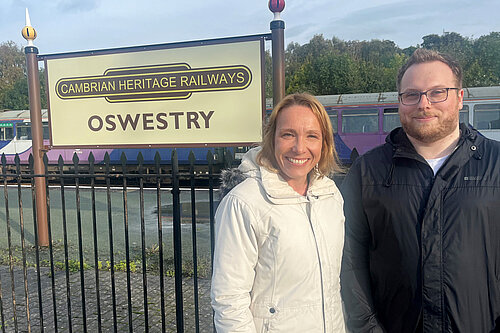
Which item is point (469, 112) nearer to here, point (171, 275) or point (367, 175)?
point (171, 275)

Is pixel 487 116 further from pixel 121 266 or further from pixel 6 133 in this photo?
pixel 6 133

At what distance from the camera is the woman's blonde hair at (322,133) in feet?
5.51

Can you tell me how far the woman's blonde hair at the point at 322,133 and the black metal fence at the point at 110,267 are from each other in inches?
36.6

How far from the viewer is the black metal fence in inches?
113

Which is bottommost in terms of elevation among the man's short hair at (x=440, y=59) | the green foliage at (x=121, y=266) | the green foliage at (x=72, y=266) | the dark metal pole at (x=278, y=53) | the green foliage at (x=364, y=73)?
the green foliage at (x=121, y=266)

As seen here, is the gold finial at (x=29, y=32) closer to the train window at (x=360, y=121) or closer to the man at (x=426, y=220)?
the man at (x=426, y=220)

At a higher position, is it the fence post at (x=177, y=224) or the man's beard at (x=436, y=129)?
the man's beard at (x=436, y=129)

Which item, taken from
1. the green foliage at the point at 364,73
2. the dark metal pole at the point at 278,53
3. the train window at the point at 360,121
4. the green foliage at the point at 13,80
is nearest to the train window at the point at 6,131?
the green foliage at the point at 13,80

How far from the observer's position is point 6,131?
18609 mm

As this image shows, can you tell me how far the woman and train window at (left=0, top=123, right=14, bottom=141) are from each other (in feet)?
67.1

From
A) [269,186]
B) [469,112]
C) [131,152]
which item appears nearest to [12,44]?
[131,152]

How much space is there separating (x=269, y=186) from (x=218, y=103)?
2.37m

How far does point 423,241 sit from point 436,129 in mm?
533

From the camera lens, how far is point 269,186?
1637 millimetres
